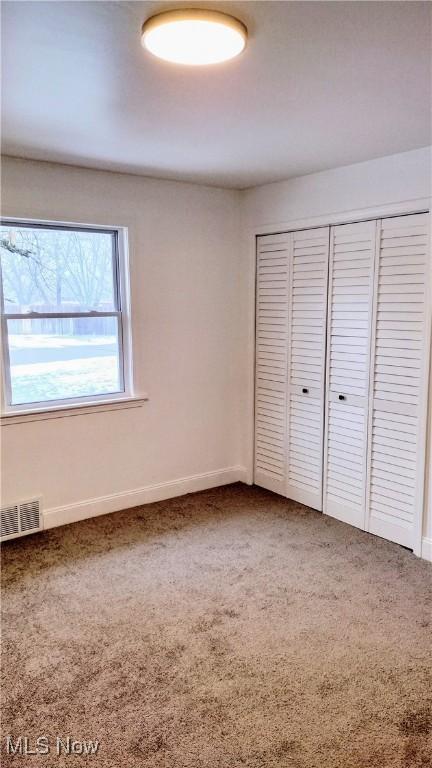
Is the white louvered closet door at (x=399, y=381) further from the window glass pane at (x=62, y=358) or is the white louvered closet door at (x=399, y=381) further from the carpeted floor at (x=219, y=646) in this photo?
the window glass pane at (x=62, y=358)

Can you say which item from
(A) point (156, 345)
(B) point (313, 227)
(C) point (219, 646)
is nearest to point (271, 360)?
(A) point (156, 345)

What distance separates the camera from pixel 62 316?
3521mm

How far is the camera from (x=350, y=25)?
5.18 feet

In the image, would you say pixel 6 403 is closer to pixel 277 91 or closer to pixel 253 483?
pixel 253 483

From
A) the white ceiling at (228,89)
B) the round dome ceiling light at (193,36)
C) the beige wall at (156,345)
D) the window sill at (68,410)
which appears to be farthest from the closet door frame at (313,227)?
the round dome ceiling light at (193,36)

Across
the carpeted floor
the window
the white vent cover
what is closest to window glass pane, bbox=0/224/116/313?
the window

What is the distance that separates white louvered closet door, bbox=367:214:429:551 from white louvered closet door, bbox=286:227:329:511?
1.48ft

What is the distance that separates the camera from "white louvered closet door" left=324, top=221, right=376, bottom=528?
3361 millimetres

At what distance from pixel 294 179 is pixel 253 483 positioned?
2384mm

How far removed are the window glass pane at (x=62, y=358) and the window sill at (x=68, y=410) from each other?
0.37ft

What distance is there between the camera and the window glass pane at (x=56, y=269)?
3.30m

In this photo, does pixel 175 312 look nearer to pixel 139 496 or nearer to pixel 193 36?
pixel 139 496

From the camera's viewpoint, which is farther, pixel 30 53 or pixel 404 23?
pixel 30 53

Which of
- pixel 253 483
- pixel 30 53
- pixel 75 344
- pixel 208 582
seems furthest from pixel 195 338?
pixel 30 53
